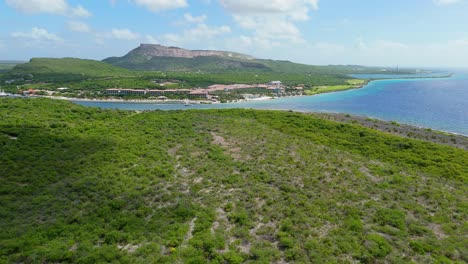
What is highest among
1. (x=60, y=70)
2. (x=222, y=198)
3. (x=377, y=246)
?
(x=60, y=70)

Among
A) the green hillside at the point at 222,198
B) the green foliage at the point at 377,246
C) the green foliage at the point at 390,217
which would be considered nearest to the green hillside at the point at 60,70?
the green hillside at the point at 222,198

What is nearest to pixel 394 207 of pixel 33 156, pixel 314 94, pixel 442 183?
pixel 442 183

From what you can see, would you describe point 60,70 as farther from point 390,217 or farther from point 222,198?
point 390,217

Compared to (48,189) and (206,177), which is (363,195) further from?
(48,189)

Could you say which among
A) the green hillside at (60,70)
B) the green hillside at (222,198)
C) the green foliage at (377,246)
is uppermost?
the green hillside at (60,70)

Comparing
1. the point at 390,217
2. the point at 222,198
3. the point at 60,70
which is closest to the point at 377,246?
the point at 390,217

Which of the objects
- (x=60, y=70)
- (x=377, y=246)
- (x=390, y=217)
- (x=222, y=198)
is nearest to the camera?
(x=377, y=246)

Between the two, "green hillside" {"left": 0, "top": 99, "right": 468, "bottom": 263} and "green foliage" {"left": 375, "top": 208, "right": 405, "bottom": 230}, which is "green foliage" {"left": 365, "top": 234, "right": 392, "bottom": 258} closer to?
"green hillside" {"left": 0, "top": 99, "right": 468, "bottom": 263}

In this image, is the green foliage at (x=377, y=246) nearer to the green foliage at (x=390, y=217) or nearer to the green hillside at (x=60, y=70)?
the green foliage at (x=390, y=217)

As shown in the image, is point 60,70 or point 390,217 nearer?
point 390,217
